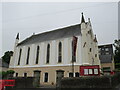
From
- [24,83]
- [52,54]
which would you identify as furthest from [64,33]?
[24,83]

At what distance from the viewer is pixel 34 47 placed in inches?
1254

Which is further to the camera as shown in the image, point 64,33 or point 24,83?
point 64,33

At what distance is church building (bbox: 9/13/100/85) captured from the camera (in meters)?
24.6

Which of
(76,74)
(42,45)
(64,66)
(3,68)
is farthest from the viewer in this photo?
(3,68)

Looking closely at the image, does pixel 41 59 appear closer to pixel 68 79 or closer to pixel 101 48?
pixel 68 79

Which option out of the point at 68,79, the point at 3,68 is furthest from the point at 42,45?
the point at 3,68

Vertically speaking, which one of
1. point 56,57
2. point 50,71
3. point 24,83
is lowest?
point 24,83

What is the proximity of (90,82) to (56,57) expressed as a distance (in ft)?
42.4

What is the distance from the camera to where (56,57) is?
27.3 metres

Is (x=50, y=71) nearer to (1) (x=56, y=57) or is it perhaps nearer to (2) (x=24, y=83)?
(1) (x=56, y=57)

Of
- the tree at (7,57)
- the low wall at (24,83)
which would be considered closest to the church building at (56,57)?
the low wall at (24,83)

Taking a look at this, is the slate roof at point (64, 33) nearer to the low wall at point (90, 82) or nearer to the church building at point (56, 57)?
the church building at point (56, 57)

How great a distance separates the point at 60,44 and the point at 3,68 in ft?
95.4

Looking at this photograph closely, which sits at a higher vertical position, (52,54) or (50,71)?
(52,54)
